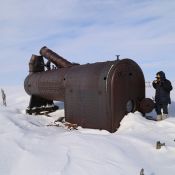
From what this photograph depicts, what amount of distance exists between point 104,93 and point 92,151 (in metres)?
2.13

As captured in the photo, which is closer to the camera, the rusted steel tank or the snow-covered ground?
the snow-covered ground

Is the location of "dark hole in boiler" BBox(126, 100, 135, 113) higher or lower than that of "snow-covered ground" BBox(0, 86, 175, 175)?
higher

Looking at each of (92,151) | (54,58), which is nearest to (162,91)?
(92,151)

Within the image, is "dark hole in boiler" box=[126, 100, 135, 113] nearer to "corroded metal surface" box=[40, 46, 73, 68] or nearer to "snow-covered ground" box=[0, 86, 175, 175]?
"snow-covered ground" box=[0, 86, 175, 175]

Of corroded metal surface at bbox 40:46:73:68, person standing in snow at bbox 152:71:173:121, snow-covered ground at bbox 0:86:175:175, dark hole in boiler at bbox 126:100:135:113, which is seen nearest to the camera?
snow-covered ground at bbox 0:86:175:175

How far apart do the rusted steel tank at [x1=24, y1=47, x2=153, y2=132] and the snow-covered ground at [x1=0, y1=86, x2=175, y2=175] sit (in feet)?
1.16

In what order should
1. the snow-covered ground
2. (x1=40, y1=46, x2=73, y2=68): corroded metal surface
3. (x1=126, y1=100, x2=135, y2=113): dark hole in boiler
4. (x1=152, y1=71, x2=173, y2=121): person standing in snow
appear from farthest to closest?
(x1=40, y1=46, x2=73, y2=68): corroded metal surface < (x1=152, y1=71, x2=173, y2=121): person standing in snow < (x1=126, y1=100, x2=135, y2=113): dark hole in boiler < the snow-covered ground

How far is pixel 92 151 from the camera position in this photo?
5660mm

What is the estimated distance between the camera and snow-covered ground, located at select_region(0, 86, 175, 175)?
5035mm

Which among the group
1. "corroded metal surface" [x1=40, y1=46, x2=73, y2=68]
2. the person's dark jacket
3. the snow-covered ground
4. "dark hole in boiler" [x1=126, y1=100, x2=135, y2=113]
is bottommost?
the snow-covered ground

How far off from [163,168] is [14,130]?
3.34 m

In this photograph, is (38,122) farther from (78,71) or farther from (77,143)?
(77,143)

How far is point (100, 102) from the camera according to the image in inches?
306

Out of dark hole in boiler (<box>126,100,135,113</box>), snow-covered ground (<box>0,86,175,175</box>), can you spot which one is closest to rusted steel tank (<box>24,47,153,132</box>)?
dark hole in boiler (<box>126,100,135,113</box>)
